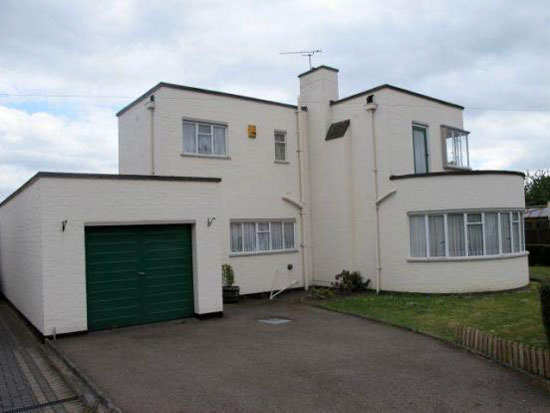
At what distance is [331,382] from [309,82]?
1344cm

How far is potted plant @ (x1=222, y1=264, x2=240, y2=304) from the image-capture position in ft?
50.3

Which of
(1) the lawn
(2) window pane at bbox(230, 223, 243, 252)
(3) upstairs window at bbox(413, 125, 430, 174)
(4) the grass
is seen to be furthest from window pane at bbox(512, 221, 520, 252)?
(2) window pane at bbox(230, 223, 243, 252)

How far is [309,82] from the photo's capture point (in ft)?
61.5

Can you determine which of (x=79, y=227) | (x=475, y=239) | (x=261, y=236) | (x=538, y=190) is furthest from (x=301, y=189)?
(x=538, y=190)

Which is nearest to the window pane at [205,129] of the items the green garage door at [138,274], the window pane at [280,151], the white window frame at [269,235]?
the window pane at [280,151]

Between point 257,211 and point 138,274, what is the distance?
607cm

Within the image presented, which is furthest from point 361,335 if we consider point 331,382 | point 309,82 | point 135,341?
point 309,82

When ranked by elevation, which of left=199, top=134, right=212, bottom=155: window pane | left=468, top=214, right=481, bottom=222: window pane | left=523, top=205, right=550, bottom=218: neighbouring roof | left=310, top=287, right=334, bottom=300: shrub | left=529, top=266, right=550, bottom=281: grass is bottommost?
left=310, top=287, right=334, bottom=300: shrub

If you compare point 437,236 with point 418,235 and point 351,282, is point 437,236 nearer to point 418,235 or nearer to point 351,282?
point 418,235

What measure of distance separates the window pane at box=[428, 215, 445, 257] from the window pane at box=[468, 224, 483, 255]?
807 millimetres

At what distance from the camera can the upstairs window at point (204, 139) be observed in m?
15.8

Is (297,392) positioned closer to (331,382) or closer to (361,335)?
(331,382)

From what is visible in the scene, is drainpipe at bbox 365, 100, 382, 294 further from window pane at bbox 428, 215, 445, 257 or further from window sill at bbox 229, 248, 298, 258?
window sill at bbox 229, 248, 298, 258

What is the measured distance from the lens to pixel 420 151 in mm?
17969
